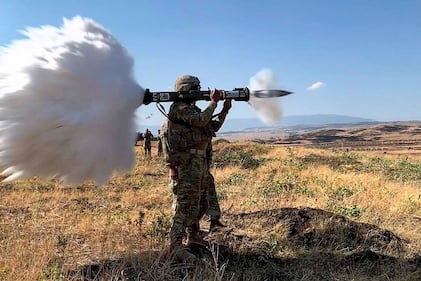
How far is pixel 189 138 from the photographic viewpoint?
5.83m

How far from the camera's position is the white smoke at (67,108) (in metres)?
4.88

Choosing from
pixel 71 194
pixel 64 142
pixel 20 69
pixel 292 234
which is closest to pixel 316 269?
pixel 292 234

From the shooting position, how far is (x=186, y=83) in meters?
5.98

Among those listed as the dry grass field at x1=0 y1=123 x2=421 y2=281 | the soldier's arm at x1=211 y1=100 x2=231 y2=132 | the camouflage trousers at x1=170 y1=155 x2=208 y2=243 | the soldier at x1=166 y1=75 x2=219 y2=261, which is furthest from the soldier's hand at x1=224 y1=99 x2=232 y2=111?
the dry grass field at x1=0 y1=123 x2=421 y2=281

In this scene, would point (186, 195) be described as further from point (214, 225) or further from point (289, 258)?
point (289, 258)

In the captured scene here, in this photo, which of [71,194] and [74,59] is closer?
[74,59]

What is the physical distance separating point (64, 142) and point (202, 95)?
180 cm

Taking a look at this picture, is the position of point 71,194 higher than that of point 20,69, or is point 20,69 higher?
point 20,69

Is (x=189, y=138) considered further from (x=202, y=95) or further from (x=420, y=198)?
(x=420, y=198)

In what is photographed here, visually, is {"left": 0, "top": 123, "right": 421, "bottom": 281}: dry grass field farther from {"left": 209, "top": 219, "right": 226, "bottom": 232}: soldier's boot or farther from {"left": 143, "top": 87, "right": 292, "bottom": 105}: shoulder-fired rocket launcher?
{"left": 143, "top": 87, "right": 292, "bottom": 105}: shoulder-fired rocket launcher

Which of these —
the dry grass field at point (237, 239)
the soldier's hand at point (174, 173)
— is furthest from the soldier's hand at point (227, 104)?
the dry grass field at point (237, 239)

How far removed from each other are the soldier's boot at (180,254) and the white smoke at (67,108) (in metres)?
1.18

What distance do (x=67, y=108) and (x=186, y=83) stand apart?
5.25 feet

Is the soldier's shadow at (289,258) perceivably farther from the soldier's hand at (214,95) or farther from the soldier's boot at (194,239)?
the soldier's hand at (214,95)
